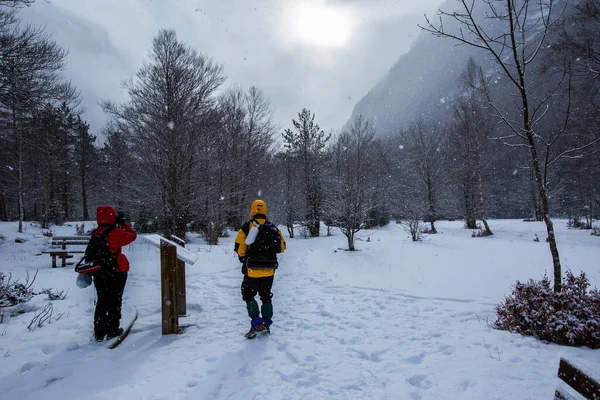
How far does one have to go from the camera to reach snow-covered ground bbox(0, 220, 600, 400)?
2689mm

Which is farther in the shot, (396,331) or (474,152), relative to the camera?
(474,152)

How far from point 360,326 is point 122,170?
15.6 meters

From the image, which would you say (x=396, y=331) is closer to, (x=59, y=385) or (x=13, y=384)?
(x=59, y=385)

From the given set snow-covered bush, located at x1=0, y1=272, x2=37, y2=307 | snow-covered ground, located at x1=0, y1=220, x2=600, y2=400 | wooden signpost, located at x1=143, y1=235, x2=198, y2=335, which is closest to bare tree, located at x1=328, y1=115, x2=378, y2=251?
snow-covered ground, located at x1=0, y1=220, x2=600, y2=400

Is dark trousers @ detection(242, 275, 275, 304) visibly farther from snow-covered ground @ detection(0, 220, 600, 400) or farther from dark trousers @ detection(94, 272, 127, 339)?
Answer: dark trousers @ detection(94, 272, 127, 339)

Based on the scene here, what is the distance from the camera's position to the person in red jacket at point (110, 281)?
3732 mm

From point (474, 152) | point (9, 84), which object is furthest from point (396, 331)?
point (474, 152)

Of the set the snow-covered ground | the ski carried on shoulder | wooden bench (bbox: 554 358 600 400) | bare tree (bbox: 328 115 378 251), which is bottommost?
the snow-covered ground

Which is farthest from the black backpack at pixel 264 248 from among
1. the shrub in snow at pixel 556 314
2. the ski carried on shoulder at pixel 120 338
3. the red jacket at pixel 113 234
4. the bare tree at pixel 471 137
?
the bare tree at pixel 471 137

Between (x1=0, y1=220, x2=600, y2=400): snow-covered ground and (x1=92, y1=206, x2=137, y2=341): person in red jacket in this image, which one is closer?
(x1=0, y1=220, x2=600, y2=400): snow-covered ground

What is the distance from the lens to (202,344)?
3734mm

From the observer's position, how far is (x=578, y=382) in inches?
57.1

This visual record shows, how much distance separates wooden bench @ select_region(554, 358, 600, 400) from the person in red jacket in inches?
169

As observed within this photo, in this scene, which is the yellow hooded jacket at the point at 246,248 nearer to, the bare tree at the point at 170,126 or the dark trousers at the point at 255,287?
the dark trousers at the point at 255,287
